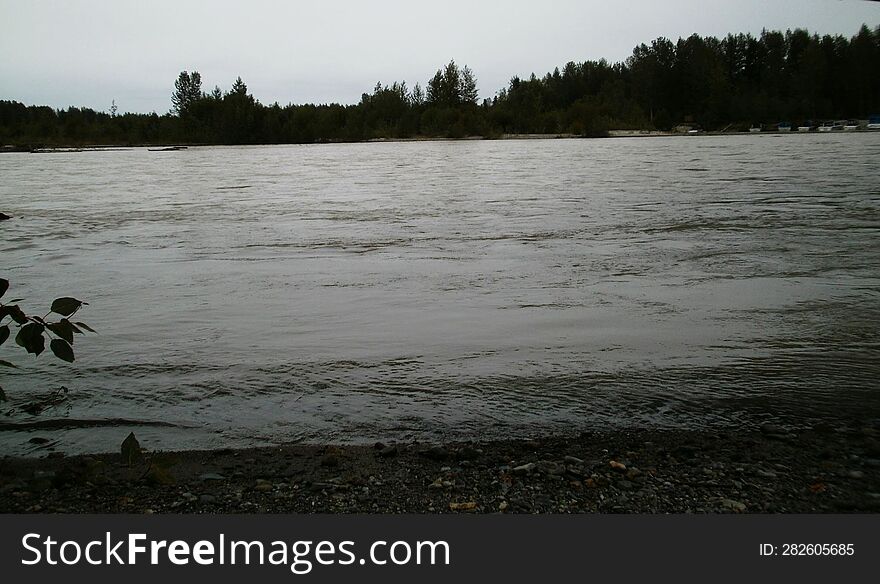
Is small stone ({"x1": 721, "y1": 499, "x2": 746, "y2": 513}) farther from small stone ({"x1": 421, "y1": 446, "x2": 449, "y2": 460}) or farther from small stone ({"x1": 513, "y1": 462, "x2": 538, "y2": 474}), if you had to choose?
small stone ({"x1": 421, "y1": 446, "x2": 449, "y2": 460})

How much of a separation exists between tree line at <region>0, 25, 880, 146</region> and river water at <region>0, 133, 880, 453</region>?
110112 mm

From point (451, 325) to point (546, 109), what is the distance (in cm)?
14684

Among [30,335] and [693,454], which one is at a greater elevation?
[30,335]

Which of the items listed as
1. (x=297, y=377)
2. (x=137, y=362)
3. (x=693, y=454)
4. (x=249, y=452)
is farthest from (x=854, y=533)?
(x=137, y=362)

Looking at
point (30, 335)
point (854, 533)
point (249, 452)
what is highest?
point (30, 335)

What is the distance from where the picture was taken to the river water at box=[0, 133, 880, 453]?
423 centimetres

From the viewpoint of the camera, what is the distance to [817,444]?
3494 millimetres

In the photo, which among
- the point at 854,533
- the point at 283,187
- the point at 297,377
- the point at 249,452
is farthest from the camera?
the point at 283,187

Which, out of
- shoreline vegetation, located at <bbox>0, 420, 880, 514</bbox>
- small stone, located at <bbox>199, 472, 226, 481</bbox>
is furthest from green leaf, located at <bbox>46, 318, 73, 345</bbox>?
small stone, located at <bbox>199, 472, 226, 481</bbox>

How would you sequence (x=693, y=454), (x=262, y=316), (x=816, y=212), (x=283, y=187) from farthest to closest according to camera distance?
(x=283, y=187)
(x=816, y=212)
(x=262, y=316)
(x=693, y=454)

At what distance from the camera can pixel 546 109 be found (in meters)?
146

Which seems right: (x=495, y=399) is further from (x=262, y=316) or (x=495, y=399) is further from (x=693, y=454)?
(x=262, y=316)

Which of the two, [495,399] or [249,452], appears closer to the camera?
[249,452]

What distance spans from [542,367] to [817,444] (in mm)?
1972
